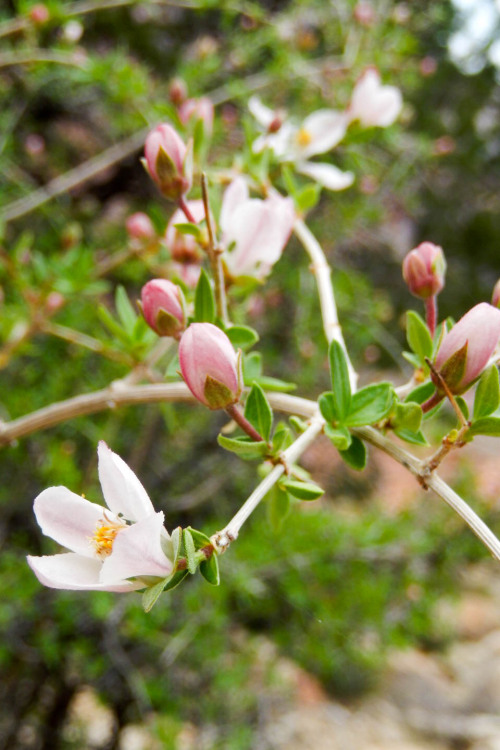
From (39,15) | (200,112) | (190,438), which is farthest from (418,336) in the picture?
(190,438)

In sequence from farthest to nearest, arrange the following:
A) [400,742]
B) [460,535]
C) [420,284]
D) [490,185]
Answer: [490,185], [400,742], [460,535], [420,284]

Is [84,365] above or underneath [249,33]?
underneath

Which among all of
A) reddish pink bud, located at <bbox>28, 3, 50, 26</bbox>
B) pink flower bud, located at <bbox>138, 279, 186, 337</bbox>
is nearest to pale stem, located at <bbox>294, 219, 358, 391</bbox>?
pink flower bud, located at <bbox>138, 279, 186, 337</bbox>

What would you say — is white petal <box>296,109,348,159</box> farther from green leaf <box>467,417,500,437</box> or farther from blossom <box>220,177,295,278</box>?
green leaf <box>467,417,500,437</box>

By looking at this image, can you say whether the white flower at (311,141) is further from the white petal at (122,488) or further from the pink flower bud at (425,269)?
the white petal at (122,488)

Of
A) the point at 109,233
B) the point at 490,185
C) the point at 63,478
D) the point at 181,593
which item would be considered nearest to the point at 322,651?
the point at 181,593

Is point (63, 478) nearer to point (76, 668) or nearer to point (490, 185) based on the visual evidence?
point (76, 668)

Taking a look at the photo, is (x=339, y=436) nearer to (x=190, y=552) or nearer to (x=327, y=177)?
(x=190, y=552)
